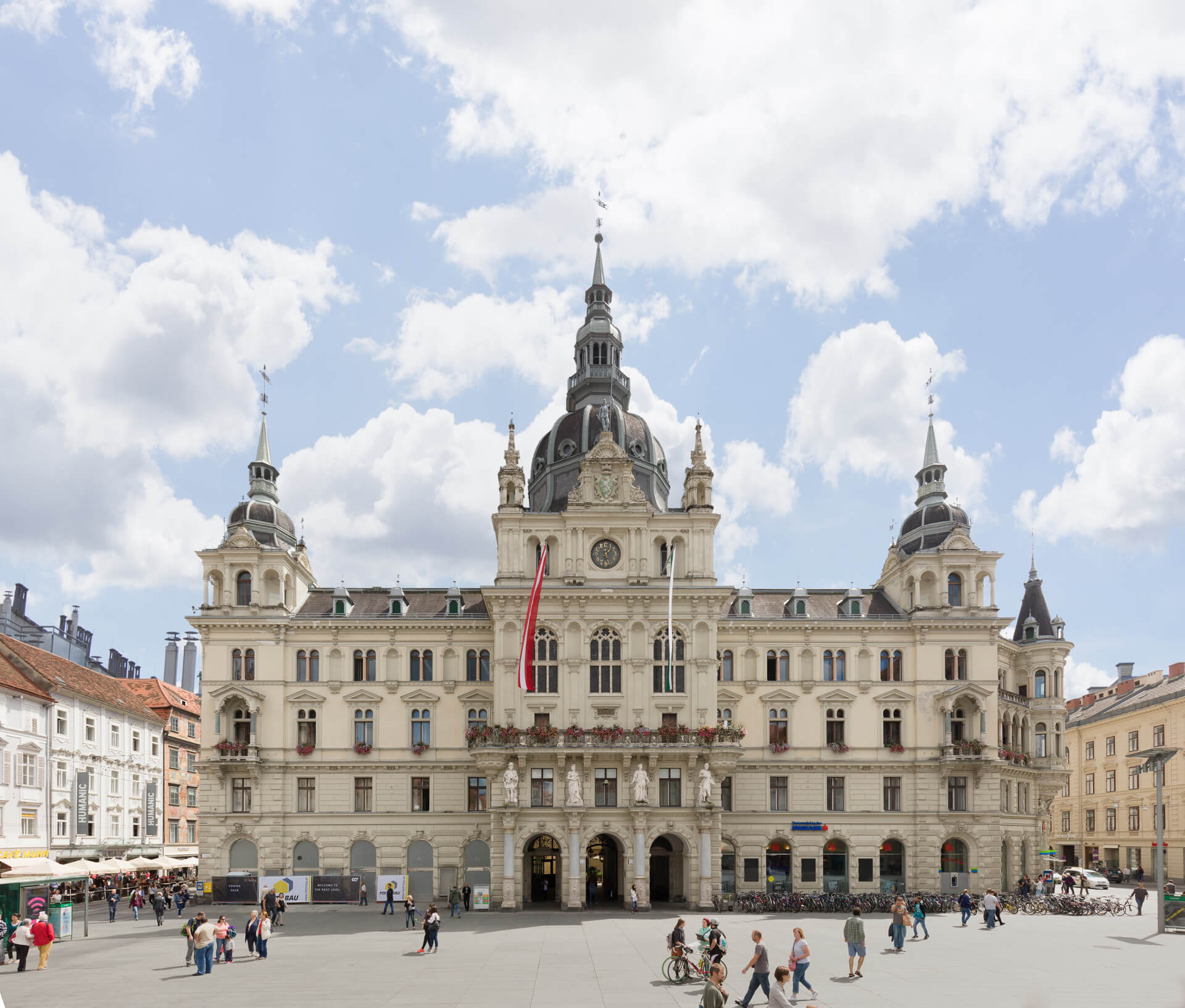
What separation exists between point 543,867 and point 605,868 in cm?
421

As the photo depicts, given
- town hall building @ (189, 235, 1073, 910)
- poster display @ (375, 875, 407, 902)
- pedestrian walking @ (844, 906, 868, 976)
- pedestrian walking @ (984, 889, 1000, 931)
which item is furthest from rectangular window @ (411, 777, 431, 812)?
pedestrian walking @ (844, 906, 868, 976)

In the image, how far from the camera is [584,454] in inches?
2842

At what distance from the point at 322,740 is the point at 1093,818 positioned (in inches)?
2777

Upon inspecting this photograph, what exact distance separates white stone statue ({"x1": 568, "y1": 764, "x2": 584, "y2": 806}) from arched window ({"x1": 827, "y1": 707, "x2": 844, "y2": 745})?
18368mm

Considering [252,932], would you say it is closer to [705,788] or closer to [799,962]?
[799,962]

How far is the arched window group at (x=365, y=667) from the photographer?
7025 centimetres

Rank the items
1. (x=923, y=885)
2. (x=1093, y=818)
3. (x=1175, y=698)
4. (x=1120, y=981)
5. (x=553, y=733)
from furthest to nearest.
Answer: (x=1093, y=818) < (x=1175, y=698) < (x=923, y=885) < (x=553, y=733) < (x=1120, y=981)

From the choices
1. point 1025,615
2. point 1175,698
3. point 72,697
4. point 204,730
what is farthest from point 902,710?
point 72,697

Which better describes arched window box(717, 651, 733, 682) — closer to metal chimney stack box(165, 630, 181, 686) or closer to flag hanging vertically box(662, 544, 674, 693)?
flag hanging vertically box(662, 544, 674, 693)

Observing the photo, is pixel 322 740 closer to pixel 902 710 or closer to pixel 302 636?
pixel 302 636

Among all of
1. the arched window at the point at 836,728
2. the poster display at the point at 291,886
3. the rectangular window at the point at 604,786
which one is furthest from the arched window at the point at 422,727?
the arched window at the point at 836,728

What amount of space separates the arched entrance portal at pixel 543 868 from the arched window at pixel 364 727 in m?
12.7

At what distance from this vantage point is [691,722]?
212 ft

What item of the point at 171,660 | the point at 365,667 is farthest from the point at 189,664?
the point at 365,667
